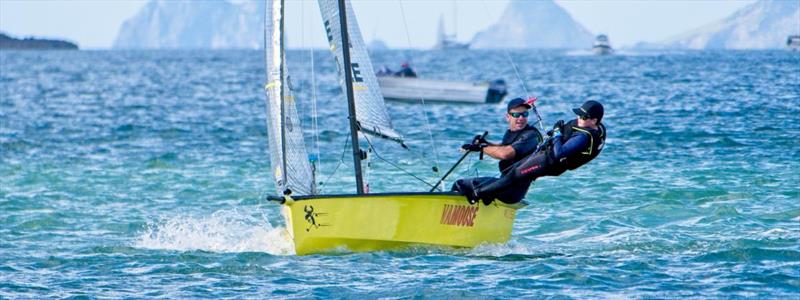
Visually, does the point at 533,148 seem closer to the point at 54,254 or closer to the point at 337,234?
the point at 337,234

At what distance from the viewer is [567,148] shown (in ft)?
49.4

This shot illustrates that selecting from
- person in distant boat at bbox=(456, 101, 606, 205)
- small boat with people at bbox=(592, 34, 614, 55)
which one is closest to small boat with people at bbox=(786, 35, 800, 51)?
small boat with people at bbox=(592, 34, 614, 55)

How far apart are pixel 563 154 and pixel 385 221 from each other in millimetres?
2203

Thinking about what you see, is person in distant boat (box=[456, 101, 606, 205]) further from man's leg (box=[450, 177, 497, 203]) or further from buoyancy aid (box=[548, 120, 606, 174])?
man's leg (box=[450, 177, 497, 203])

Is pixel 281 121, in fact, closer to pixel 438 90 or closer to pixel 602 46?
pixel 438 90

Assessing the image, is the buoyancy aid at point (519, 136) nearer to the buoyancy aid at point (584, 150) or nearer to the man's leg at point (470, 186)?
the man's leg at point (470, 186)

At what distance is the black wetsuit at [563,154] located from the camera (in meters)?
15.1

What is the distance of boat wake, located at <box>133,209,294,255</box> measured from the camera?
1739 cm

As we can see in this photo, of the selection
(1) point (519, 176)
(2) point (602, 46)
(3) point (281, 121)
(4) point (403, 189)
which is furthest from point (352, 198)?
(2) point (602, 46)

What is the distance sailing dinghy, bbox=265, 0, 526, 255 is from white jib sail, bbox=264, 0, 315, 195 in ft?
0.04

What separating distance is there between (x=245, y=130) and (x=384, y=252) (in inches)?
949

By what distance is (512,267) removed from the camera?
15.5m

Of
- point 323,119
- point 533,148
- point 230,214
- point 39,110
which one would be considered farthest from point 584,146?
point 39,110

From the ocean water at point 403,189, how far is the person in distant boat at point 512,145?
0.90 meters
